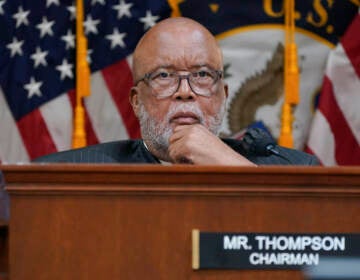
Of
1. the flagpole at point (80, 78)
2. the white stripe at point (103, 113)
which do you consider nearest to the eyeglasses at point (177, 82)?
the flagpole at point (80, 78)

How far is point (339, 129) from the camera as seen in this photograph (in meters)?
4.05

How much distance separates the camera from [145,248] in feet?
5.84

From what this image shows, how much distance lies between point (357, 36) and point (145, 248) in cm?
240

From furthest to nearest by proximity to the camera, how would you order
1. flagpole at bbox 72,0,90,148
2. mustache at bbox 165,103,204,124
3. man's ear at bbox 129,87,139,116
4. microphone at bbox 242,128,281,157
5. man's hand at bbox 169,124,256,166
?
flagpole at bbox 72,0,90,148
man's ear at bbox 129,87,139,116
mustache at bbox 165,103,204,124
microphone at bbox 242,128,281,157
man's hand at bbox 169,124,256,166

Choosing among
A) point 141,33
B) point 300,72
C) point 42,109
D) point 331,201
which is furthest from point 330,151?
point 331,201

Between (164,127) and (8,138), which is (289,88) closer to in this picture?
(164,127)

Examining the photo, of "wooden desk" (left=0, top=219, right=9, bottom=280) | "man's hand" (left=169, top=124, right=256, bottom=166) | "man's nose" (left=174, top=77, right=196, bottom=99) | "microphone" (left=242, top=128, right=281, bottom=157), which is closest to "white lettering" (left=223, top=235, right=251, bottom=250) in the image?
"wooden desk" (left=0, top=219, right=9, bottom=280)

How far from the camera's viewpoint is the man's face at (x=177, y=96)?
10.0 ft

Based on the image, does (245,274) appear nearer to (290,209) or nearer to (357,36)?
(290,209)

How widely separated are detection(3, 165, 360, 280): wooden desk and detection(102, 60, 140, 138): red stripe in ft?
7.12

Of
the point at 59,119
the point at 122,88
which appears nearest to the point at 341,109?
the point at 122,88

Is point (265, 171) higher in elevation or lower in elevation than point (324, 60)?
lower

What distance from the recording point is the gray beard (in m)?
3.04

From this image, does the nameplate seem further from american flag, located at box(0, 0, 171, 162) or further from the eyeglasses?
american flag, located at box(0, 0, 171, 162)
